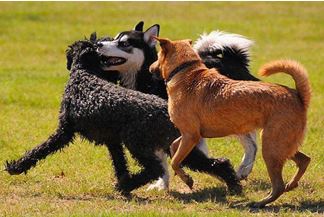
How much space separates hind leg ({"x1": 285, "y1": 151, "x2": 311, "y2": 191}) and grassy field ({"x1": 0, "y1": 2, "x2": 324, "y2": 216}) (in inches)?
5.7

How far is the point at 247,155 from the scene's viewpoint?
901 cm

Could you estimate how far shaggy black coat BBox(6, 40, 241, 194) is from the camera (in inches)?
Result: 294

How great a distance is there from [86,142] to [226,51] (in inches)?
86.1

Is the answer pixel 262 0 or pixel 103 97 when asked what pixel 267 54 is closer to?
pixel 262 0

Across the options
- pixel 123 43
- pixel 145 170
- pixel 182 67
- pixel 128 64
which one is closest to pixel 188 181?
pixel 145 170

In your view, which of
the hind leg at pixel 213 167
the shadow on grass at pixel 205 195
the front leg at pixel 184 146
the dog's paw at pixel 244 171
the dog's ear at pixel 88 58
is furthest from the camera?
the dog's paw at pixel 244 171

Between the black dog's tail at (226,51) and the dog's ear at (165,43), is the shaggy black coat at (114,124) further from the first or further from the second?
the black dog's tail at (226,51)

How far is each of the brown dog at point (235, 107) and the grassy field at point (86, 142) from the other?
444mm

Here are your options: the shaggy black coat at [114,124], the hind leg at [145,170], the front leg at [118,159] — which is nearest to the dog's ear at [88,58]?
the shaggy black coat at [114,124]

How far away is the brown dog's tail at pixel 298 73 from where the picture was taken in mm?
6949

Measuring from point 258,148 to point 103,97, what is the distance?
2.69 m

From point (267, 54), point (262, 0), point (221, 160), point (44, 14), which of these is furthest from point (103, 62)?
point (262, 0)

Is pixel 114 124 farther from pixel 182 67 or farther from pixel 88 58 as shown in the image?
pixel 88 58

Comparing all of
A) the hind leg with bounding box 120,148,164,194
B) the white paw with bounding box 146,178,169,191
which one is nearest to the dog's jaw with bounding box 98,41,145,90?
the white paw with bounding box 146,178,169,191
